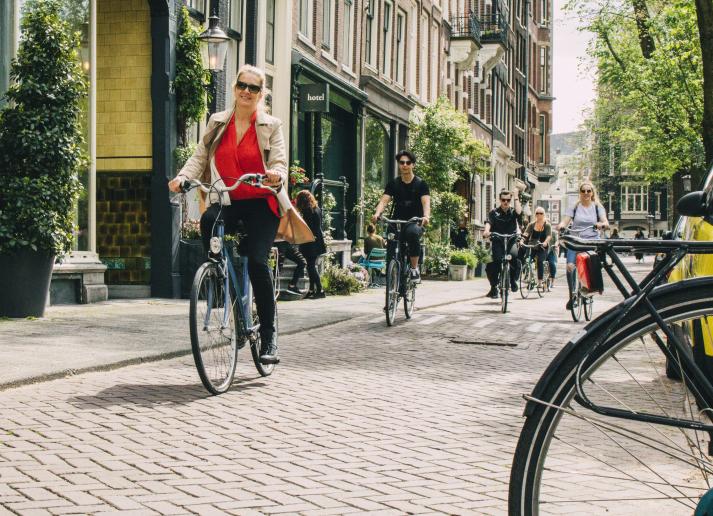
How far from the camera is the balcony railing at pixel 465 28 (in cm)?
3703

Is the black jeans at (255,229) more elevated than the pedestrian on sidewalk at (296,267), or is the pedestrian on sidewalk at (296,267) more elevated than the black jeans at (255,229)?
the black jeans at (255,229)

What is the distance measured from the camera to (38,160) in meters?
10.2

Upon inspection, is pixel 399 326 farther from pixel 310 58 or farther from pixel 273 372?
pixel 310 58

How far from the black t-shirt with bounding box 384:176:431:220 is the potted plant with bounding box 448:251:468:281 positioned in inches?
578

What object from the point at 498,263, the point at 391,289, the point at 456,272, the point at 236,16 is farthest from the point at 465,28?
the point at 391,289

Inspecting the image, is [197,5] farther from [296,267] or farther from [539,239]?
[539,239]

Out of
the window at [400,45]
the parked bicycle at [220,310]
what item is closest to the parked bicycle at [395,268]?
the parked bicycle at [220,310]

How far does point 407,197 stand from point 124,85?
5434mm

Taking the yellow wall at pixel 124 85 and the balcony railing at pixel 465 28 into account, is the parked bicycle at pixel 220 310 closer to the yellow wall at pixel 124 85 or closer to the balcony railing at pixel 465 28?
the yellow wall at pixel 124 85

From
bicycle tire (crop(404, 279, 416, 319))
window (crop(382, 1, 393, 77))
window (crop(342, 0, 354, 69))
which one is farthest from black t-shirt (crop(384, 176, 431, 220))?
window (crop(382, 1, 393, 77))

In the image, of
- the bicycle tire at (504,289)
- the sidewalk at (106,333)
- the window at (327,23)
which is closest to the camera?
the sidewalk at (106,333)

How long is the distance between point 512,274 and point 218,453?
13360mm

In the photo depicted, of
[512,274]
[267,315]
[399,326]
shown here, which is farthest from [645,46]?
[267,315]

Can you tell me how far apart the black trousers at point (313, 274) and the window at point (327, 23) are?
26.4 feet
